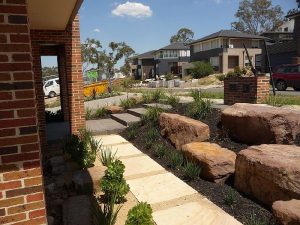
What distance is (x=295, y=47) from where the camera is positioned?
3400 cm

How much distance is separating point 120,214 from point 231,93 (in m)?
7.59

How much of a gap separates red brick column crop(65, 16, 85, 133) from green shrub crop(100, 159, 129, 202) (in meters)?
4.31

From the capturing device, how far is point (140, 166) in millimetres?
6625

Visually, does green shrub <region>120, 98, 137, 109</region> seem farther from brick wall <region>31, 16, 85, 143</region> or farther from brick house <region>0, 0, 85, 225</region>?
brick house <region>0, 0, 85, 225</region>

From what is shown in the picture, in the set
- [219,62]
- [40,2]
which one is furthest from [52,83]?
[40,2]

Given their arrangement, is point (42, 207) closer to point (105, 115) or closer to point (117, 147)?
point (117, 147)

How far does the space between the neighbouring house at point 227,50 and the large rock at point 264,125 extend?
120 feet

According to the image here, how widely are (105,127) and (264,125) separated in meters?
5.92

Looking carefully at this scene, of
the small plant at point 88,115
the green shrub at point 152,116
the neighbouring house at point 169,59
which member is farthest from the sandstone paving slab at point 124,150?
the neighbouring house at point 169,59


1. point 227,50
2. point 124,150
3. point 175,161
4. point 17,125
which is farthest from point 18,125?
point 227,50

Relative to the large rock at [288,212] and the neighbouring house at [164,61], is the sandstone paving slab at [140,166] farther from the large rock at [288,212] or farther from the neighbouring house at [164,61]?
the neighbouring house at [164,61]

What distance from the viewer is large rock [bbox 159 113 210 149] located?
23.3 feet

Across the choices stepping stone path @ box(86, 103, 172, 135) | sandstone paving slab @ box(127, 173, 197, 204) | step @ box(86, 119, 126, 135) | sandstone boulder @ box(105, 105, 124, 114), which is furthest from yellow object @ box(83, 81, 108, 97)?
sandstone paving slab @ box(127, 173, 197, 204)

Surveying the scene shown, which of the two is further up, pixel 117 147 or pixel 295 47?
pixel 295 47
